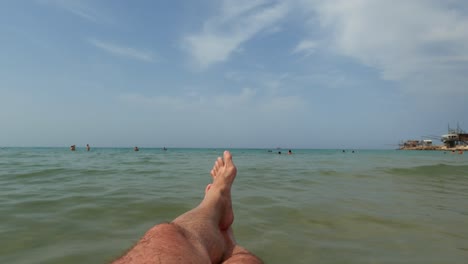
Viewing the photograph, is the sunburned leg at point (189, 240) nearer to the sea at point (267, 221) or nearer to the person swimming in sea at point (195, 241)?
the person swimming in sea at point (195, 241)

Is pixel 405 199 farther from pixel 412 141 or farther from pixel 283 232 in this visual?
pixel 412 141

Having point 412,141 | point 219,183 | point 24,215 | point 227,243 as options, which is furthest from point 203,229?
point 412,141

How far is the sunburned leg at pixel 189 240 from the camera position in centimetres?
108

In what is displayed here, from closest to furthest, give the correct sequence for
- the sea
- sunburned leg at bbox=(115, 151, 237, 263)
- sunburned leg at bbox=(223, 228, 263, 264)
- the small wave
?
sunburned leg at bbox=(115, 151, 237, 263), sunburned leg at bbox=(223, 228, 263, 264), the sea, the small wave

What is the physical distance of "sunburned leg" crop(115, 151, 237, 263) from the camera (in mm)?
1085

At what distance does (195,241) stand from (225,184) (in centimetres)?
120

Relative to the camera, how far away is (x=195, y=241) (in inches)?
50.3

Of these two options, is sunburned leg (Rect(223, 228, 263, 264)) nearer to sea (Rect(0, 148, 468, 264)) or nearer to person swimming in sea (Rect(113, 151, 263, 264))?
person swimming in sea (Rect(113, 151, 263, 264))

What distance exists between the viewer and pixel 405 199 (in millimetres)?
3885

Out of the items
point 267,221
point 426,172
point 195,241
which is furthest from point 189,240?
point 426,172

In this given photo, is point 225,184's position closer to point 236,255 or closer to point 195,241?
point 236,255

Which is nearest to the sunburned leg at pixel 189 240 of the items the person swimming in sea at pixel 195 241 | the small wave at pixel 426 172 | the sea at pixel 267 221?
the person swimming in sea at pixel 195 241

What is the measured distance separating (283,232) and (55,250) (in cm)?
172

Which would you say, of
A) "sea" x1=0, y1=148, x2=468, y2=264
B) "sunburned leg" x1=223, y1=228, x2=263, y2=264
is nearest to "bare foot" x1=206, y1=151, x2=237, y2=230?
"sunburned leg" x1=223, y1=228, x2=263, y2=264
